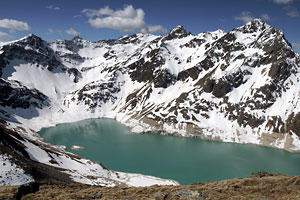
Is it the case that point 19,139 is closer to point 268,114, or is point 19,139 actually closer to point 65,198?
point 65,198

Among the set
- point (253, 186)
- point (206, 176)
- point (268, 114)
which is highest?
point (268, 114)

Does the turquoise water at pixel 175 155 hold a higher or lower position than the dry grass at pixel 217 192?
lower

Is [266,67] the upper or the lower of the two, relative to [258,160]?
upper

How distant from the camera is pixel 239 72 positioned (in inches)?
7249

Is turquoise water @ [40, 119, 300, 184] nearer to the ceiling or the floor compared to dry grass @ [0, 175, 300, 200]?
nearer to the floor

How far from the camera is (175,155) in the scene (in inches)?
4734

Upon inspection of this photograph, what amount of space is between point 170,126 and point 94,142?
52.8m

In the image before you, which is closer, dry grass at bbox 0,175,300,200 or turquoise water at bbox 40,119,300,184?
dry grass at bbox 0,175,300,200

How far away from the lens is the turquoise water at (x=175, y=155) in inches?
3948

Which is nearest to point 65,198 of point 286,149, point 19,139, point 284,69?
point 19,139

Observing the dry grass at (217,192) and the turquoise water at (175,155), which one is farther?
the turquoise water at (175,155)

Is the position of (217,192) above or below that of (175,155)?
above

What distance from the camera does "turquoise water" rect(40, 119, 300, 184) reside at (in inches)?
3948

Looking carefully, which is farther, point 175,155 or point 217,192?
point 175,155
